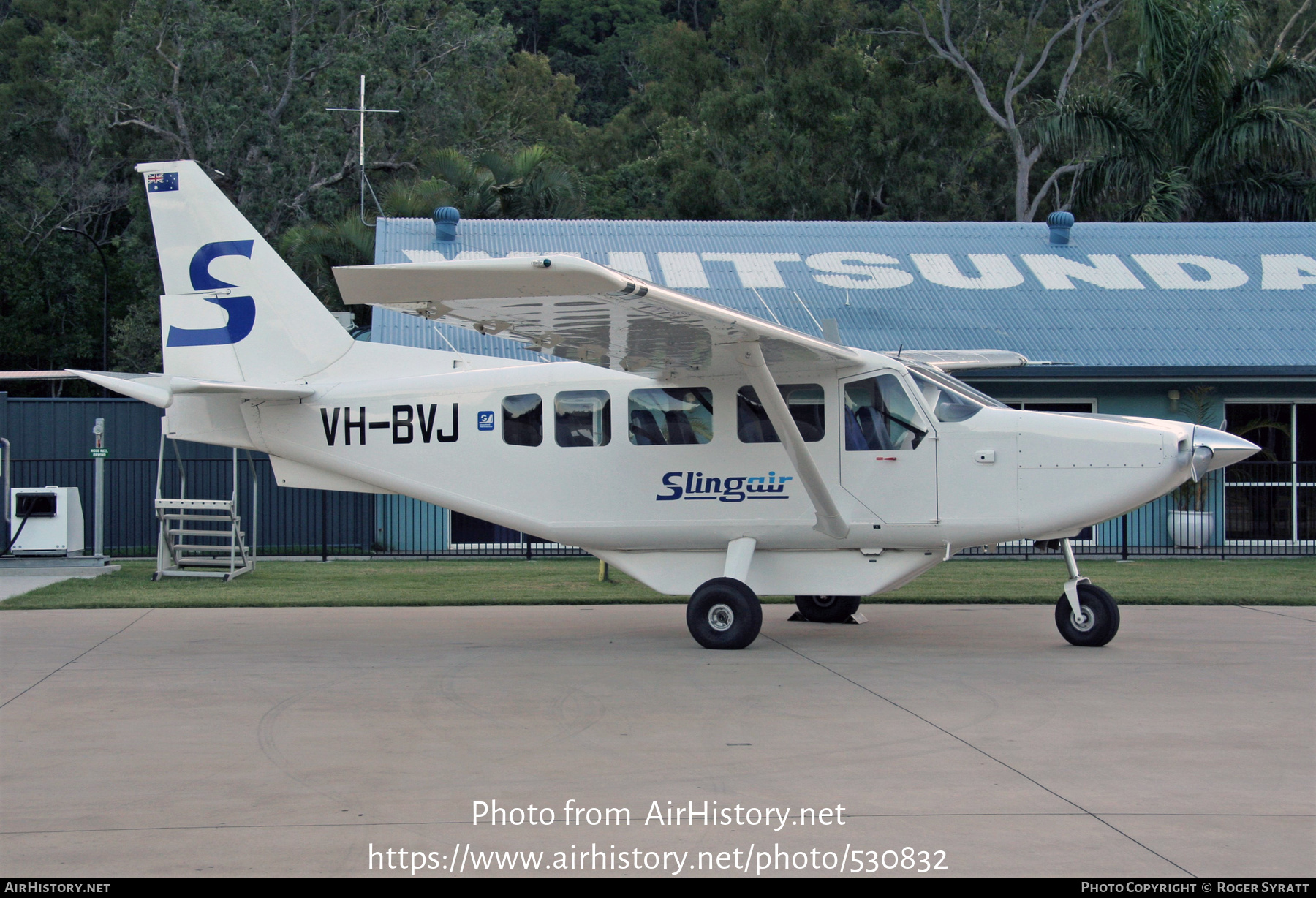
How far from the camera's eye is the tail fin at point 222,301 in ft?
35.4

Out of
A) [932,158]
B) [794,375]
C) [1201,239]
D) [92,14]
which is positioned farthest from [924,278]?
[92,14]

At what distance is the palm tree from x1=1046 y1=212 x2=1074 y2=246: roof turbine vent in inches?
259

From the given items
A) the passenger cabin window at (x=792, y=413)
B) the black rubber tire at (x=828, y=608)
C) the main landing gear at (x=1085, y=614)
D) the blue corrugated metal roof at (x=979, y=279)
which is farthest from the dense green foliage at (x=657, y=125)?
the main landing gear at (x=1085, y=614)

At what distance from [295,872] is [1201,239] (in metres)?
22.8

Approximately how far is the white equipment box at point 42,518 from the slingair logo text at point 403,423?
22.8ft

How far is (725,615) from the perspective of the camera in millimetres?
9516

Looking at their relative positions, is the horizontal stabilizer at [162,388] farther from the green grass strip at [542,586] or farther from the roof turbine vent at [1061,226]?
the roof turbine vent at [1061,226]

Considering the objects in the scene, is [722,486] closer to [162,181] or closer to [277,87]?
[162,181]

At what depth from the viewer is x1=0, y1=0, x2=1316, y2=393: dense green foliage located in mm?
28719

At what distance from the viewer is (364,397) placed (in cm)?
1050

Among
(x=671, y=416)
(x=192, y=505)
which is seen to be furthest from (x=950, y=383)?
(x=192, y=505)

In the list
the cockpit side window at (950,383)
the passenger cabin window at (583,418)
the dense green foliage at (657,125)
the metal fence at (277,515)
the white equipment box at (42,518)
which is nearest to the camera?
the cockpit side window at (950,383)

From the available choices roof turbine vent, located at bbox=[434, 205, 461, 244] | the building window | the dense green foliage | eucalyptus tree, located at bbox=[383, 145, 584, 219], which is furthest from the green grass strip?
eucalyptus tree, located at bbox=[383, 145, 584, 219]

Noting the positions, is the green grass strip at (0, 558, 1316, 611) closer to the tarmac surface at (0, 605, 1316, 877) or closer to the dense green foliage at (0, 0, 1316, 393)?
the tarmac surface at (0, 605, 1316, 877)
